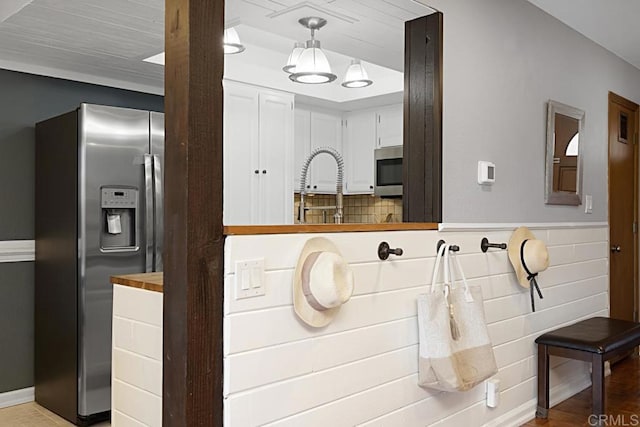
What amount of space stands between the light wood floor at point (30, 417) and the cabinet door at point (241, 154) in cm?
170

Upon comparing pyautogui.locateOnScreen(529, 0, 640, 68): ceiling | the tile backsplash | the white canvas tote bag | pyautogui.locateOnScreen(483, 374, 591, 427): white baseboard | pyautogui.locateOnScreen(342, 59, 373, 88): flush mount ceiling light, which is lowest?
pyautogui.locateOnScreen(483, 374, 591, 427): white baseboard

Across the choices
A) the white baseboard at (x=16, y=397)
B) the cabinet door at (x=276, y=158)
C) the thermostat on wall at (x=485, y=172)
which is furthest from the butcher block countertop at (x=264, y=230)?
the cabinet door at (x=276, y=158)

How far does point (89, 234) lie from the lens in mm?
3391

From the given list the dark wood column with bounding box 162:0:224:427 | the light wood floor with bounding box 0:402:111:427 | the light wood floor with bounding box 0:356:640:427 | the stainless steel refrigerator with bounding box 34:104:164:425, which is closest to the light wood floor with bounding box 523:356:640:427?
the light wood floor with bounding box 0:356:640:427

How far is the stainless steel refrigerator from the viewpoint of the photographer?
3389 mm

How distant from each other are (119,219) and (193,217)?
2.11 metres

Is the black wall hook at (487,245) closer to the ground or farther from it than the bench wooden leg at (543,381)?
farther from it

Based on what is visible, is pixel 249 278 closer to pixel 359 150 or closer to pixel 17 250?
pixel 17 250

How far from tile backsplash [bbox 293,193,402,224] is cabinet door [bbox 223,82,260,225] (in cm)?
120

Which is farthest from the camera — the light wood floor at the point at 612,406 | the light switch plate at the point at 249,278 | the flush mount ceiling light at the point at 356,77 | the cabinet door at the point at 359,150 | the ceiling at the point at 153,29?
the cabinet door at the point at 359,150

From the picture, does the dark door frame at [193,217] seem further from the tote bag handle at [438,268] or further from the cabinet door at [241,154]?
the cabinet door at [241,154]

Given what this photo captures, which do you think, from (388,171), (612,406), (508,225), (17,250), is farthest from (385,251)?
(388,171)

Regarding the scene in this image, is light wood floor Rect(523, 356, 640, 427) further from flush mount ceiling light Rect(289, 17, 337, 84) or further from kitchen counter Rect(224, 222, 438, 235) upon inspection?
flush mount ceiling light Rect(289, 17, 337, 84)

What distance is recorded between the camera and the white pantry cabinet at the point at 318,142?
17.6ft
